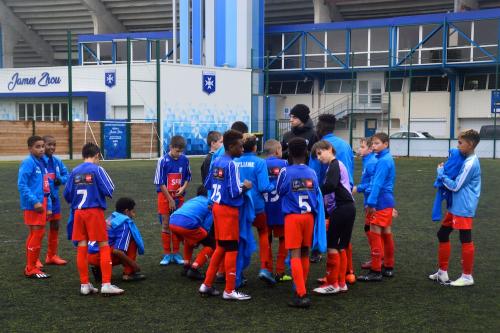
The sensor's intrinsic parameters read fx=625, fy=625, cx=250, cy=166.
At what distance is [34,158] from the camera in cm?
711

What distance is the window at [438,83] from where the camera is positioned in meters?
40.6

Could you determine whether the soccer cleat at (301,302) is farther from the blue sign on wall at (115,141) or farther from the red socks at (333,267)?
the blue sign on wall at (115,141)

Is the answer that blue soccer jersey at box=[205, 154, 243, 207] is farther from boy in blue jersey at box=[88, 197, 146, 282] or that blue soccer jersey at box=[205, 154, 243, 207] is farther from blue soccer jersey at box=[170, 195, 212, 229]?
boy in blue jersey at box=[88, 197, 146, 282]

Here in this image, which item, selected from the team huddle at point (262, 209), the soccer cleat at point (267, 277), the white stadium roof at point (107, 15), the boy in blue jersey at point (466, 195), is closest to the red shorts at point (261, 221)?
the team huddle at point (262, 209)

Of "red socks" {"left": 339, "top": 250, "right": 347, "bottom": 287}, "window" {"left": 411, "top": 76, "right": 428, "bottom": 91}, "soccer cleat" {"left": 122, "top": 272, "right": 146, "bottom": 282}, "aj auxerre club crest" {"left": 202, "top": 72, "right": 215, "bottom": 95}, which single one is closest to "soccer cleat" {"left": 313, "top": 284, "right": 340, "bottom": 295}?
"red socks" {"left": 339, "top": 250, "right": 347, "bottom": 287}

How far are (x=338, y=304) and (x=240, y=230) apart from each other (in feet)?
3.99

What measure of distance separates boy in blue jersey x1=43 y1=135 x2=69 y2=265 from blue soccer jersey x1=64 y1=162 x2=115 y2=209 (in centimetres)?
113

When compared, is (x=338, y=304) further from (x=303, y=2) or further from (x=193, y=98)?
(x=303, y=2)

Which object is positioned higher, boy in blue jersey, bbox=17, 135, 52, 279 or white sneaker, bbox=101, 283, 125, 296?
boy in blue jersey, bbox=17, 135, 52, 279

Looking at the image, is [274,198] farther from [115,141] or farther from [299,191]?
[115,141]

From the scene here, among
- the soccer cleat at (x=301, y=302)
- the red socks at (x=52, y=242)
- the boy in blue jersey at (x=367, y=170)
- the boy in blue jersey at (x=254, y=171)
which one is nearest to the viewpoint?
the soccer cleat at (x=301, y=302)

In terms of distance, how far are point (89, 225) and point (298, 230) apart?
2.11 m

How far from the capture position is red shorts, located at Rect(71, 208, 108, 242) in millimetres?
6324

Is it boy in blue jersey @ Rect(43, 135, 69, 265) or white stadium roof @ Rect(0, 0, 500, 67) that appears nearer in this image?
boy in blue jersey @ Rect(43, 135, 69, 265)
